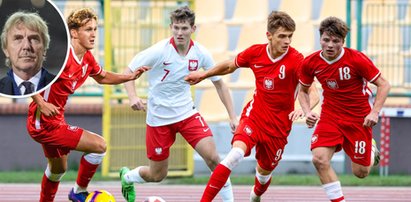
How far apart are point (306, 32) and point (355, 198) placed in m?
4.50

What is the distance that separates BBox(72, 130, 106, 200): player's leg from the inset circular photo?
3.99ft

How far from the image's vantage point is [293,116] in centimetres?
1073

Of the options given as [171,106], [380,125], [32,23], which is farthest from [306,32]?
[32,23]

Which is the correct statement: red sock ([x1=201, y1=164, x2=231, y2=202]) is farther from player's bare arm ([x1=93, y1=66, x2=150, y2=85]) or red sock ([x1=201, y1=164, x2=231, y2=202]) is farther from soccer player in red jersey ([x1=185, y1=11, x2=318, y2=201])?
player's bare arm ([x1=93, y1=66, x2=150, y2=85])

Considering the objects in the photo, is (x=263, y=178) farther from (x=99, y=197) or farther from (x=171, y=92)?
(x=99, y=197)

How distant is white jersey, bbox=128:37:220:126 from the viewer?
1178cm

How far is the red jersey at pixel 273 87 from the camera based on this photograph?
36.4 ft

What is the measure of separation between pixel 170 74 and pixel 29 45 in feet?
7.82

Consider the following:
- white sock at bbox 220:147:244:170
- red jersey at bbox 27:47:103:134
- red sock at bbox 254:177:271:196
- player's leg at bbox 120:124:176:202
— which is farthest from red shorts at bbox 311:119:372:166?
red jersey at bbox 27:47:103:134

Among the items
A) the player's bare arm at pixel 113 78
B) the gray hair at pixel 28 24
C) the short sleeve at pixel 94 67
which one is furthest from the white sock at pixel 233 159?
the gray hair at pixel 28 24

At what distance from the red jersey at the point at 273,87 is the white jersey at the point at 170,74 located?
0.66 meters

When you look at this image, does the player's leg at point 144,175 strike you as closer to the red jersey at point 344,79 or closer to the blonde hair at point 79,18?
the blonde hair at point 79,18

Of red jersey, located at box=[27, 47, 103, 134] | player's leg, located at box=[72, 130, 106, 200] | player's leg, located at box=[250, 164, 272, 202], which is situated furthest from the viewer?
player's leg, located at box=[250, 164, 272, 202]

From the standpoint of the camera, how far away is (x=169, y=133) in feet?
38.9
